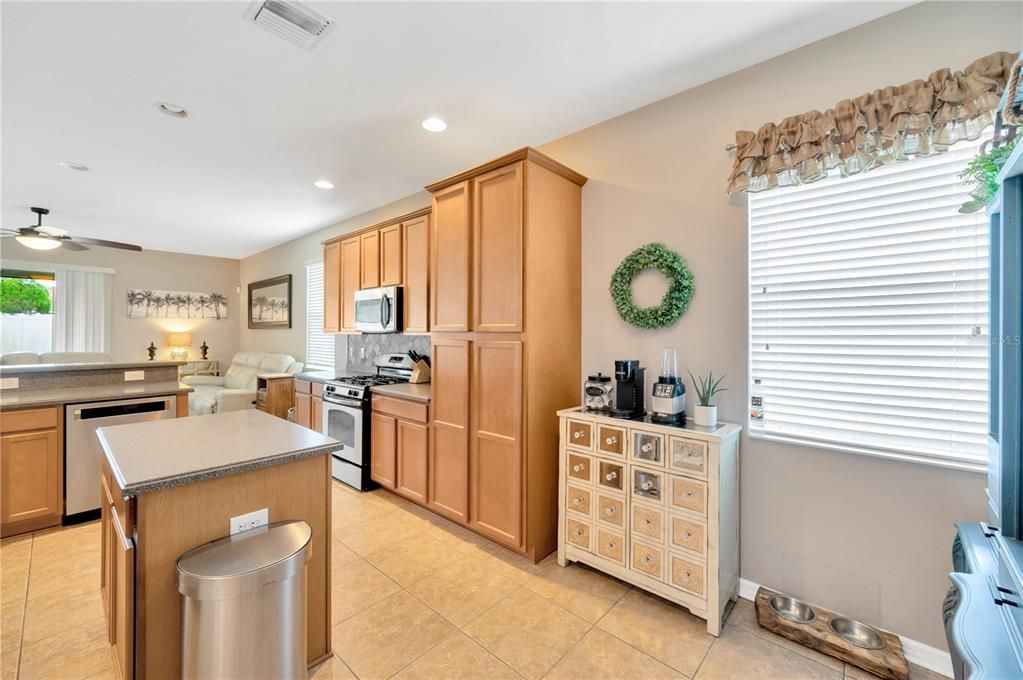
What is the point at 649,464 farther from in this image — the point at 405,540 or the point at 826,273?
the point at 405,540

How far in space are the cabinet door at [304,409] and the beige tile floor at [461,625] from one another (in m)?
1.93

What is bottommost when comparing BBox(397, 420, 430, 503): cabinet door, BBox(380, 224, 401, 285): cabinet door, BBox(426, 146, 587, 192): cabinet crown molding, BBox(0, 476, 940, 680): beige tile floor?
BBox(0, 476, 940, 680): beige tile floor

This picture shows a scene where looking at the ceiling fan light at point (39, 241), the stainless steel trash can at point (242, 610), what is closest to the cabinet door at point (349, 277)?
the ceiling fan light at point (39, 241)

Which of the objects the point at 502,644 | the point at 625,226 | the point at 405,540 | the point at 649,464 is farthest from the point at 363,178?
the point at 502,644

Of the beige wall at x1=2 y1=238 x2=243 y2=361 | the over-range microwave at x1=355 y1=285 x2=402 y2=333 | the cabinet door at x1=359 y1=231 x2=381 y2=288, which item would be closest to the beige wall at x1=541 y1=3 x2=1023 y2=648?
the over-range microwave at x1=355 y1=285 x2=402 y2=333

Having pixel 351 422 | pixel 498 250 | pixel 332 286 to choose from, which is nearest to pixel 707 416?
pixel 498 250

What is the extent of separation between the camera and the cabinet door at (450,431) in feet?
9.36

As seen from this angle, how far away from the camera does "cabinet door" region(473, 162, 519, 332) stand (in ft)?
8.29

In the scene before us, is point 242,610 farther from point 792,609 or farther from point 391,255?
point 391,255

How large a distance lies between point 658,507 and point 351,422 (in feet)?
8.90

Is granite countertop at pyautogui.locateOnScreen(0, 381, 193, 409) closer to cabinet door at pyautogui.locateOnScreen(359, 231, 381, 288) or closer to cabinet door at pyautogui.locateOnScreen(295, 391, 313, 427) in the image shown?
cabinet door at pyautogui.locateOnScreen(295, 391, 313, 427)

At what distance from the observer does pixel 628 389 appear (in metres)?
2.39

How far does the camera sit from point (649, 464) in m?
2.15

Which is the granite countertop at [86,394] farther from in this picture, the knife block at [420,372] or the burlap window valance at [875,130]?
the burlap window valance at [875,130]
